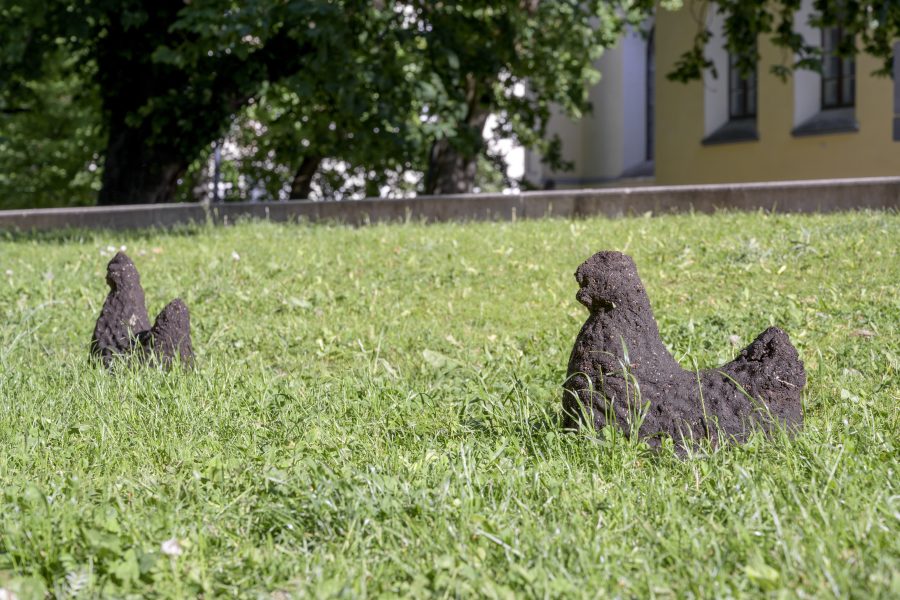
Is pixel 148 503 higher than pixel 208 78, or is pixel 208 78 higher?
pixel 208 78

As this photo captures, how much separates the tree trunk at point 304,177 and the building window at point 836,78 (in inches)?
443

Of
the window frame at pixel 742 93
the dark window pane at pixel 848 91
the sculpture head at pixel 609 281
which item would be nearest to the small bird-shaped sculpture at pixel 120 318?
the sculpture head at pixel 609 281

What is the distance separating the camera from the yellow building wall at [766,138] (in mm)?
21109

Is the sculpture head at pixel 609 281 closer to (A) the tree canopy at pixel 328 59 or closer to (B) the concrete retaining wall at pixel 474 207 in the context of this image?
(B) the concrete retaining wall at pixel 474 207

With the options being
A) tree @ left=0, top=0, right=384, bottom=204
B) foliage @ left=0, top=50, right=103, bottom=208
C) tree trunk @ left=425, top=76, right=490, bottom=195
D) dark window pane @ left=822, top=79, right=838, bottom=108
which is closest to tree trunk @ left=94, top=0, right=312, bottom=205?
tree @ left=0, top=0, right=384, bottom=204

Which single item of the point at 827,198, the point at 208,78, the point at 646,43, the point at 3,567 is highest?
the point at 646,43

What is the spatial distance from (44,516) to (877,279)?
5795mm

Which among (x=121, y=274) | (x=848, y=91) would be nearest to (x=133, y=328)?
(x=121, y=274)

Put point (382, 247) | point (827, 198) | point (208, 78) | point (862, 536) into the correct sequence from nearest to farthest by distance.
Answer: point (862, 536), point (382, 247), point (827, 198), point (208, 78)

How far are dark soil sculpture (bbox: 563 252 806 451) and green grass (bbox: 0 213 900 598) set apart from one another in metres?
0.11

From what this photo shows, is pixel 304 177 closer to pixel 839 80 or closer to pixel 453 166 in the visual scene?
pixel 453 166

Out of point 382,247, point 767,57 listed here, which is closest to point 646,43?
point 767,57

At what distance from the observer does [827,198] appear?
1233 cm

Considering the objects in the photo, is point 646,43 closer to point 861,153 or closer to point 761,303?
point 861,153
